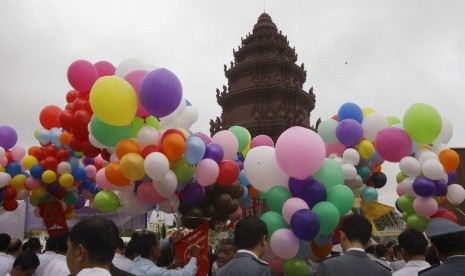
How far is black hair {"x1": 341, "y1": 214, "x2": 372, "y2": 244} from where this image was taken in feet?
9.40

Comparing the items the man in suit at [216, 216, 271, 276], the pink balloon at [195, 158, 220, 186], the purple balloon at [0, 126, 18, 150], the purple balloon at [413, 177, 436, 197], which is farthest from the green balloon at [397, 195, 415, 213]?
the purple balloon at [0, 126, 18, 150]

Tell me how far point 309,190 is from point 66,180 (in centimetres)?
516

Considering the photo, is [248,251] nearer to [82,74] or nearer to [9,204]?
[82,74]

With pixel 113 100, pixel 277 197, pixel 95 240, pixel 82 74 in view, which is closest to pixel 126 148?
pixel 113 100

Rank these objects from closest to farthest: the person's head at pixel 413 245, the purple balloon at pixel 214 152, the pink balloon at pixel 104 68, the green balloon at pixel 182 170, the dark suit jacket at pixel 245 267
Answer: the dark suit jacket at pixel 245 267
the person's head at pixel 413 245
the green balloon at pixel 182 170
the purple balloon at pixel 214 152
the pink balloon at pixel 104 68

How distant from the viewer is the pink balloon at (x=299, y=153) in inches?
171

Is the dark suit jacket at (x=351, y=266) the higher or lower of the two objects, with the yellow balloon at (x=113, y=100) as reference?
lower

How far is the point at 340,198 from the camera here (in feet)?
14.8

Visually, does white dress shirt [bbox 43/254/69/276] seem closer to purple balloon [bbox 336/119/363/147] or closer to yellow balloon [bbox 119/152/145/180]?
yellow balloon [bbox 119/152/145/180]

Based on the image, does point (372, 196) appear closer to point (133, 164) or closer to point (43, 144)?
point (133, 164)

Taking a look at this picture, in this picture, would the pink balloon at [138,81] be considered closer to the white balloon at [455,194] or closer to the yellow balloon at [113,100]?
the yellow balloon at [113,100]

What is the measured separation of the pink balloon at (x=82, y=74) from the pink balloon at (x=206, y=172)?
2106mm

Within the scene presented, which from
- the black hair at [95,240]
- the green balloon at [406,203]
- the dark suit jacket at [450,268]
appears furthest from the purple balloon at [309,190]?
the black hair at [95,240]

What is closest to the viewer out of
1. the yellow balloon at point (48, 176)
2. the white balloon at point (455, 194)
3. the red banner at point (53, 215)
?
the white balloon at point (455, 194)
